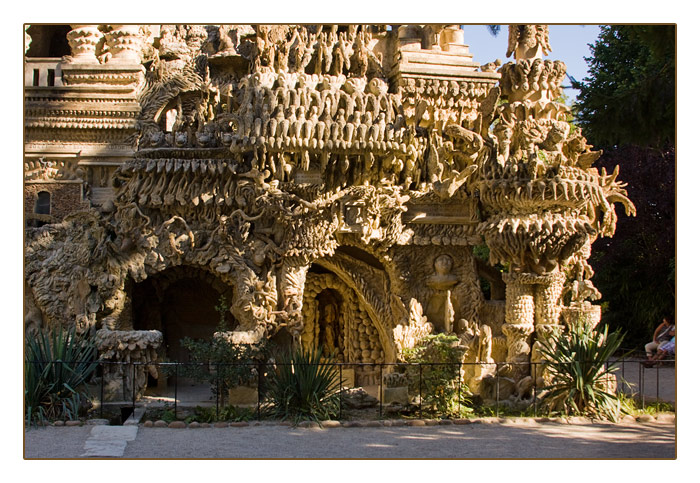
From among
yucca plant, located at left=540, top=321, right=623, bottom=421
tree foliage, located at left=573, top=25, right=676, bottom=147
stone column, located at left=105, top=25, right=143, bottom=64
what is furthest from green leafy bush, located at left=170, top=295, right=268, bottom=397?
stone column, located at left=105, top=25, right=143, bottom=64

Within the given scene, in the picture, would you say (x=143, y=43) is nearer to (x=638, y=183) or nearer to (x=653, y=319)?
(x=638, y=183)

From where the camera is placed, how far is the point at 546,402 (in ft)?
41.8

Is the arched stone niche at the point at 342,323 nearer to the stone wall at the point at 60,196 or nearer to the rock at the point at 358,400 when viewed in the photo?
the rock at the point at 358,400

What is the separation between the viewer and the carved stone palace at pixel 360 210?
547 inches

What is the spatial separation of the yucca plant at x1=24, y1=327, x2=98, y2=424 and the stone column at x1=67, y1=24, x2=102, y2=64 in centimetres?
631

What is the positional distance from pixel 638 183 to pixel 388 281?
702 cm

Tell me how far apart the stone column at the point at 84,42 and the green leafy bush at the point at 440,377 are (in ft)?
28.0

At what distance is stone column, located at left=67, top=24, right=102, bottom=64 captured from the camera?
17.5 meters

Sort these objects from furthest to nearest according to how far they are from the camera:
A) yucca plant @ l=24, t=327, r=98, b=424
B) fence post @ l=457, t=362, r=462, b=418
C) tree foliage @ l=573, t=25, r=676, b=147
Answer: fence post @ l=457, t=362, r=462, b=418
yucca plant @ l=24, t=327, r=98, b=424
tree foliage @ l=573, t=25, r=676, b=147

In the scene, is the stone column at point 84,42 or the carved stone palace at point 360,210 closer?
the carved stone palace at point 360,210

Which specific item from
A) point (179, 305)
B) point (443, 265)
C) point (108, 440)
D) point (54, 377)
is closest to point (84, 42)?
point (179, 305)

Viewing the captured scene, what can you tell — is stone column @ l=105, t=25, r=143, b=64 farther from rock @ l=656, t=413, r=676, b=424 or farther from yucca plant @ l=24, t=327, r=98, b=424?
rock @ l=656, t=413, r=676, b=424

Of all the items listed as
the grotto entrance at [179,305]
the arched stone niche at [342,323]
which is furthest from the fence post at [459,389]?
the grotto entrance at [179,305]

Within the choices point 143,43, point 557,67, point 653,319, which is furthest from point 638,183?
point 143,43
